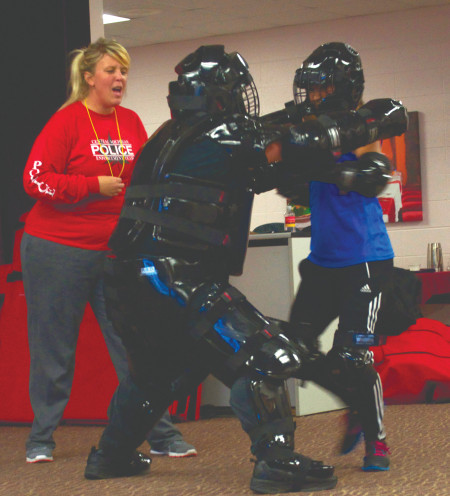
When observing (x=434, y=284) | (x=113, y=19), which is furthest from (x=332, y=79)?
(x=113, y=19)

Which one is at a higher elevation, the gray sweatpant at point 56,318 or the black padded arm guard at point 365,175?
the black padded arm guard at point 365,175

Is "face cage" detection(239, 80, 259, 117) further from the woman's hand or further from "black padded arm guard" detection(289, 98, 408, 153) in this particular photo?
the woman's hand

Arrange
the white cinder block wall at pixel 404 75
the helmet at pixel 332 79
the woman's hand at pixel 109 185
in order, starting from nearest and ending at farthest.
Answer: the helmet at pixel 332 79 → the woman's hand at pixel 109 185 → the white cinder block wall at pixel 404 75

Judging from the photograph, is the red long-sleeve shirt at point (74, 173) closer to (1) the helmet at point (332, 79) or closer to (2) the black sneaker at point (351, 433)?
(1) the helmet at point (332, 79)

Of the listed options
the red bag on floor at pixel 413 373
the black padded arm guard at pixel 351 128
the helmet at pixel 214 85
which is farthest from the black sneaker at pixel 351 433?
the red bag on floor at pixel 413 373

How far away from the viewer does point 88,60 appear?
2953 mm

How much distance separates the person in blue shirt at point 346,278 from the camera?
250cm

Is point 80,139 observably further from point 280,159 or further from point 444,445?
point 444,445

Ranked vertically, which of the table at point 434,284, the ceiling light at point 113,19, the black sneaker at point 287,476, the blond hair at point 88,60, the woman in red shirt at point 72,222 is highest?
the ceiling light at point 113,19

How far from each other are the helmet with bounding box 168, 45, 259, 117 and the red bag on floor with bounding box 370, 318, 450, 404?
2174 mm

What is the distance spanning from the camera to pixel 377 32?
7.11 metres

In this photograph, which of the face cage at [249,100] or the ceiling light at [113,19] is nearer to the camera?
the face cage at [249,100]

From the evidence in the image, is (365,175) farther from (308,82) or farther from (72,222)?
(72,222)

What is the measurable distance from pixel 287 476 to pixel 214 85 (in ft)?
3.42
